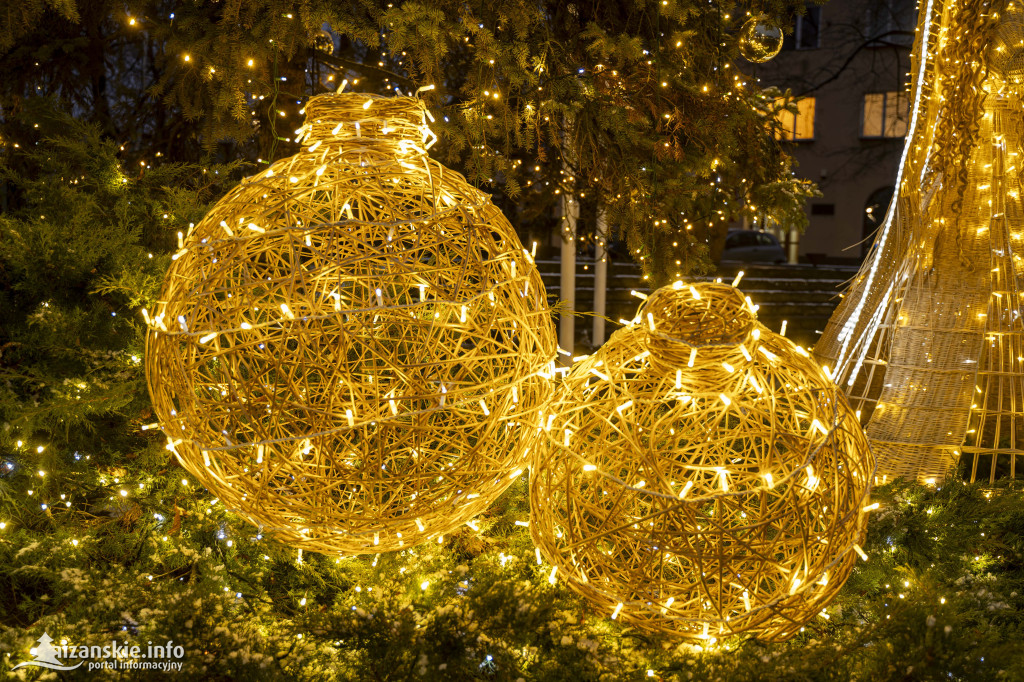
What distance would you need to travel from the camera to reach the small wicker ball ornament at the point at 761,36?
11.8ft

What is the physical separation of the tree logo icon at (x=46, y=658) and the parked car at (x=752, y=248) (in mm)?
11799

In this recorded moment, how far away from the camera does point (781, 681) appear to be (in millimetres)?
1900

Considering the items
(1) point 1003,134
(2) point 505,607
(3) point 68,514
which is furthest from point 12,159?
(1) point 1003,134

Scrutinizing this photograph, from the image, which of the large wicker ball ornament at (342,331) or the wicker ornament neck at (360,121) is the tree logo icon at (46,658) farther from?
the wicker ornament neck at (360,121)

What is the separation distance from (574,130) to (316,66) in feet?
5.14

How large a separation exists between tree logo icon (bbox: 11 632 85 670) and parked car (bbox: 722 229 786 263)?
11.8 metres

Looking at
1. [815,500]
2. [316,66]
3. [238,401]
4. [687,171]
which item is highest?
[316,66]

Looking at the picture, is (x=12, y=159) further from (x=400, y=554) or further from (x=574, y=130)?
(x=400, y=554)

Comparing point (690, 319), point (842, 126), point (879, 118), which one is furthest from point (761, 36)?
point (879, 118)

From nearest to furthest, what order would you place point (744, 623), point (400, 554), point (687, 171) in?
point (744, 623), point (400, 554), point (687, 171)

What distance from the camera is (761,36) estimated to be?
11.8ft

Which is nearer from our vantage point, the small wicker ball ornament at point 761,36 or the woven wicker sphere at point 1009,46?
the woven wicker sphere at point 1009,46

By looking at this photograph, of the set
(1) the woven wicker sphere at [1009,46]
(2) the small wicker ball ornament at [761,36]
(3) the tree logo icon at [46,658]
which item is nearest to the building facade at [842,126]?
(2) the small wicker ball ornament at [761,36]

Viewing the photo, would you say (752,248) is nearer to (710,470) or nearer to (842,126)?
(842,126)
